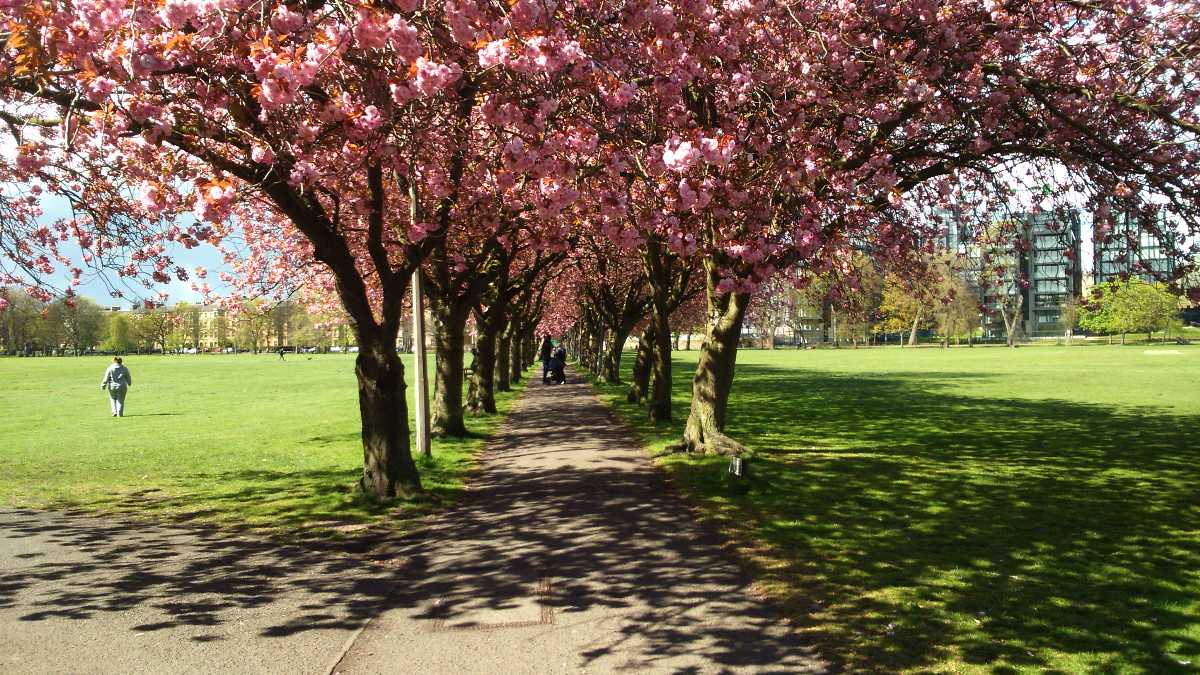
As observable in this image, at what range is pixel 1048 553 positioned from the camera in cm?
766

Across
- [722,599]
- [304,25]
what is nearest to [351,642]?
[722,599]

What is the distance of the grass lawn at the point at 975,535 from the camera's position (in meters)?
5.27

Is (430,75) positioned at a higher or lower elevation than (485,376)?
higher

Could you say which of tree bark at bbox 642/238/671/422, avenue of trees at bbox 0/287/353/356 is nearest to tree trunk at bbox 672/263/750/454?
tree bark at bbox 642/238/671/422

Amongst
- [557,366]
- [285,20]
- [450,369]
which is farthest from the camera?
[557,366]

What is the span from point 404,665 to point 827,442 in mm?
12815

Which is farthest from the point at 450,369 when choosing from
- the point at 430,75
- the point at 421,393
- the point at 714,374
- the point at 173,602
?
the point at 430,75

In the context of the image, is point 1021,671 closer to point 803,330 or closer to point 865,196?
point 865,196

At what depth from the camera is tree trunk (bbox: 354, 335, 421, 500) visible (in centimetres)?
1000

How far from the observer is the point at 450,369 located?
17.0 m

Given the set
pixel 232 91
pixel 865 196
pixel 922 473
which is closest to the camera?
pixel 232 91

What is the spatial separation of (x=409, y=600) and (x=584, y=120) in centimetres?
450

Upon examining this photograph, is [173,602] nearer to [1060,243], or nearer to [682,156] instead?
[682,156]

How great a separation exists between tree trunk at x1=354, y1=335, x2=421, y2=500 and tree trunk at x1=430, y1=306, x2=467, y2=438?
6724 millimetres
